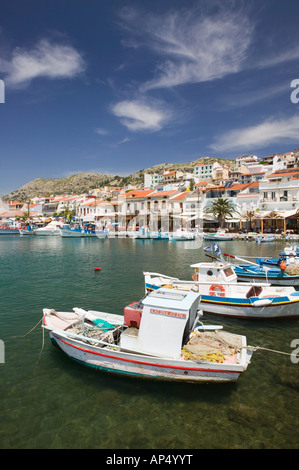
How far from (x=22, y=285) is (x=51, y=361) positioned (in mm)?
13068

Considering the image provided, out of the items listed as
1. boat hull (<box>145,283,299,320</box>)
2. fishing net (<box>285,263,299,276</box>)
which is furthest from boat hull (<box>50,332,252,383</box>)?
fishing net (<box>285,263,299,276</box>)

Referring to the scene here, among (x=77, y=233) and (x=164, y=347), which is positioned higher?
(x=77, y=233)

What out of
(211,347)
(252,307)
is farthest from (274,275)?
(211,347)

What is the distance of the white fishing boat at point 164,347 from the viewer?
28.3 ft

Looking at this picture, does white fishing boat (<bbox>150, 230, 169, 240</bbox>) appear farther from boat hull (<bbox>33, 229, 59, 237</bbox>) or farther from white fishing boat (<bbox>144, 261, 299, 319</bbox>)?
white fishing boat (<bbox>144, 261, 299, 319</bbox>)

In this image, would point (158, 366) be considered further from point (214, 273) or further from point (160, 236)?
point (160, 236)

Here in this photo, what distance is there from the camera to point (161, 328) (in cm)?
895

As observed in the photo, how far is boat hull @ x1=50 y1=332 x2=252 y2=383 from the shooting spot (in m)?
8.51

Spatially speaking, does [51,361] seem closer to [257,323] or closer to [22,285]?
[257,323]

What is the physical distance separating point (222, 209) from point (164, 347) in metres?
61.4

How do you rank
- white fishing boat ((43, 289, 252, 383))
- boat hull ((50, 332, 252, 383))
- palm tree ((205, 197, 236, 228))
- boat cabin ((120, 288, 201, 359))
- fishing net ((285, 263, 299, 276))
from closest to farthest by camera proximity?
boat hull ((50, 332, 252, 383)) < white fishing boat ((43, 289, 252, 383)) < boat cabin ((120, 288, 201, 359)) < fishing net ((285, 263, 299, 276)) < palm tree ((205, 197, 236, 228))

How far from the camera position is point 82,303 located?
16922 millimetres

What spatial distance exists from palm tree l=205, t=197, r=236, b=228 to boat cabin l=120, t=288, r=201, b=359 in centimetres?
6032

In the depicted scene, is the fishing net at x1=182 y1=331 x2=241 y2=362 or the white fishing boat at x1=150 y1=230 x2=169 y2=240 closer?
the fishing net at x1=182 y1=331 x2=241 y2=362
